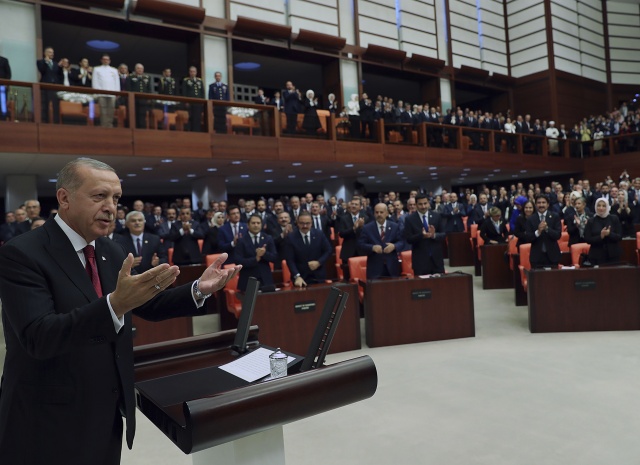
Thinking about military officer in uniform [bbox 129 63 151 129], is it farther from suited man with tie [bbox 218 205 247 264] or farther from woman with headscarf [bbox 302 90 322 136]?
suited man with tie [bbox 218 205 247 264]

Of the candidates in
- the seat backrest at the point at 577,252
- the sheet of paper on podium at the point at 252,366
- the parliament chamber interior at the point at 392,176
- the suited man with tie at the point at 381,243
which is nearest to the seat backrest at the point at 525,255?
the parliament chamber interior at the point at 392,176

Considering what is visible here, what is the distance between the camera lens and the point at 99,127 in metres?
9.32

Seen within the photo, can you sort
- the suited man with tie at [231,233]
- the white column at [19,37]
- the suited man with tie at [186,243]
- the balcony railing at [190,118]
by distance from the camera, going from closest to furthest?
the suited man with tie at [231,233] < the suited man with tie at [186,243] < the balcony railing at [190,118] < the white column at [19,37]

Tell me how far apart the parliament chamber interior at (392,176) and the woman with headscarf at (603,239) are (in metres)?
0.06

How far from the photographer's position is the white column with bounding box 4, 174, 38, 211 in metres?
11.2

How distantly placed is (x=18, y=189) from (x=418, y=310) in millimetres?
9804

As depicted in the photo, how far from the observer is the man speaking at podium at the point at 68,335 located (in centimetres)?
130

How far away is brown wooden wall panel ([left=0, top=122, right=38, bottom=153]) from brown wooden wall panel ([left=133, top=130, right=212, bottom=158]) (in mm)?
1648

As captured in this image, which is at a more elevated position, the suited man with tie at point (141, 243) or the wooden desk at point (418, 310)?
the suited man with tie at point (141, 243)

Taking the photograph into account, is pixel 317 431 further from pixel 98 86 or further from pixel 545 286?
pixel 98 86

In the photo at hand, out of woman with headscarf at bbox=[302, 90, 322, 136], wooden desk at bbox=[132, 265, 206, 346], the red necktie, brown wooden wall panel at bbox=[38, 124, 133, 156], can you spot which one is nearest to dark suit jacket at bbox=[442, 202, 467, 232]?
woman with headscarf at bbox=[302, 90, 322, 136]

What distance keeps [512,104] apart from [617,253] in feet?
56.4

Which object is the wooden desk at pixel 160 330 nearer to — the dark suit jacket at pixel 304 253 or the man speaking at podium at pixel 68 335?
the dark suit jacket at pixel 304 253

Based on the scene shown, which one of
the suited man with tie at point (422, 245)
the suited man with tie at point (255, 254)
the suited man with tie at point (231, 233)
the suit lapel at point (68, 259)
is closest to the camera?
the suit lapel at point (68, 259)
